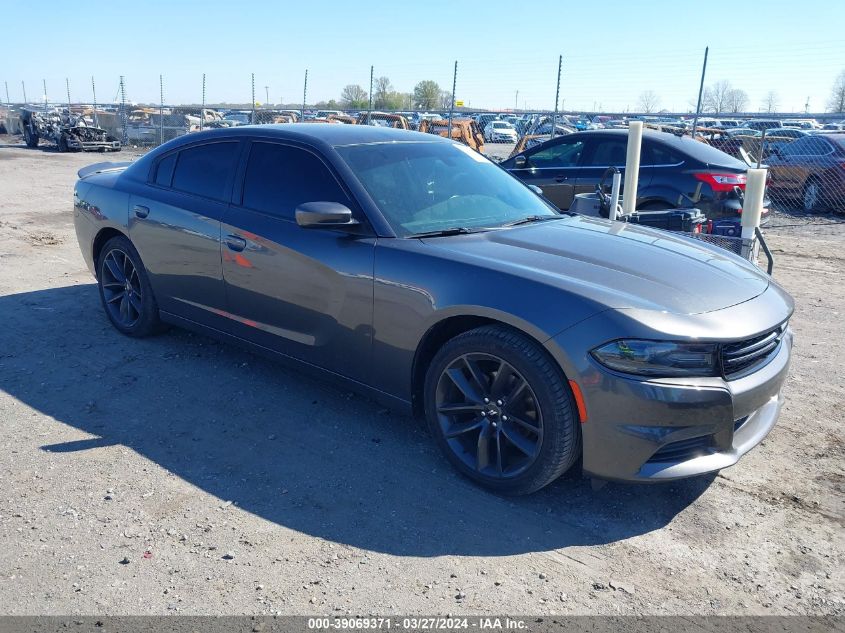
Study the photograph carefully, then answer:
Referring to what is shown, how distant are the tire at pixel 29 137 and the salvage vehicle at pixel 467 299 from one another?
91.8 ft

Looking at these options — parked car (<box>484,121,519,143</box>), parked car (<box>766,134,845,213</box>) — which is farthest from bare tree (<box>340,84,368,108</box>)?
parked car (<box>766,134,845,213</box>)

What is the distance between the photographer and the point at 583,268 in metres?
3.50

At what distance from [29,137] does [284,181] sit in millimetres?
29902

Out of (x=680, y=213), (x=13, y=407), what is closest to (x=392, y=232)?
(x=13, y=407)

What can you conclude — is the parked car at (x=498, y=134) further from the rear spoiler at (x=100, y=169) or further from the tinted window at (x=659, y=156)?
the rear spoiler at (x=100, y=169)

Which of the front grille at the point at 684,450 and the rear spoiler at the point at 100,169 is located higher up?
the rear spoiler at the point at 100,169

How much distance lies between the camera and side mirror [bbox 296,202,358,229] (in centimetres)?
381

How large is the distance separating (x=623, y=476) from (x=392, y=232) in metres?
1.69

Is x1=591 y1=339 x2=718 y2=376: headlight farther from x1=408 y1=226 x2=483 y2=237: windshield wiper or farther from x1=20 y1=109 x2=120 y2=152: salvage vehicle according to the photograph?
x1=20 y1=109 x2=120 y2=152: salvage vehicle

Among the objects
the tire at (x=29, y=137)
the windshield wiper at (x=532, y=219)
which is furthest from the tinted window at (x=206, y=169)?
the tire at (x=29, y=137)

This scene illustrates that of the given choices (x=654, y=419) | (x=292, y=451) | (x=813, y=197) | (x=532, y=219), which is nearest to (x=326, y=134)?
(x=532, y=219)

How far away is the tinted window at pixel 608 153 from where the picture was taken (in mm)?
9673

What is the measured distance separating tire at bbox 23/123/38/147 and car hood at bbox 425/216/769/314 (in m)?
30.4

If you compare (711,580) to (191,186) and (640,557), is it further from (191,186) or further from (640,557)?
(191,186)
